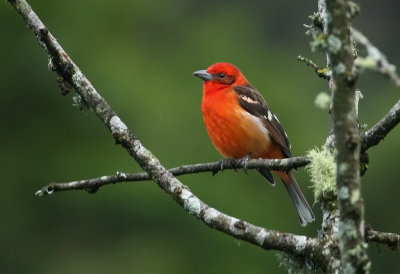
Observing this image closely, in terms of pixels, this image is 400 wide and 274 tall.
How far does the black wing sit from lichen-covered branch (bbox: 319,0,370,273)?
3966 millimetres

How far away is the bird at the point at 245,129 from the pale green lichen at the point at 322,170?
232 centimetres

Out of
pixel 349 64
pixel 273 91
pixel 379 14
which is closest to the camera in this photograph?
pixel 349 64

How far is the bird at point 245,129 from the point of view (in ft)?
22.9

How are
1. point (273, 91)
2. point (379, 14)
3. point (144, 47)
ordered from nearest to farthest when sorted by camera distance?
point (273, 91)
point (144, 47)
point (379, 14)

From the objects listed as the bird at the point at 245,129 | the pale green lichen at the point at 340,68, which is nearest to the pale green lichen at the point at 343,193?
the pale green lichen at the point at 340,68

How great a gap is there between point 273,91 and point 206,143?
2092mm

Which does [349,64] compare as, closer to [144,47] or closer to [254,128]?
[254,128]

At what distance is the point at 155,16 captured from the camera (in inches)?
672

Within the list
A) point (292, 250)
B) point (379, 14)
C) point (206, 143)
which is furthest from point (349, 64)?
point (379, 14)

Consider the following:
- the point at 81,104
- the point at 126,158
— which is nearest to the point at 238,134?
the point at 81,104

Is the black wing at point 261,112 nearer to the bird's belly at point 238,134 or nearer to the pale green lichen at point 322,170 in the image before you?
the bird's belly at point 238,134

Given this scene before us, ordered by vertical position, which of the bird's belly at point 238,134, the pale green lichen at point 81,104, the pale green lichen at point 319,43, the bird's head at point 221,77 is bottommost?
the pale green lichen at point 319,43

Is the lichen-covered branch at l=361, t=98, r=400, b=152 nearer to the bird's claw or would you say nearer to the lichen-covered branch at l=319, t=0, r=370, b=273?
the lichen-covered branch at l=319, t=0, r=370, b=273

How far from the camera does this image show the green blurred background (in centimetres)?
1286
